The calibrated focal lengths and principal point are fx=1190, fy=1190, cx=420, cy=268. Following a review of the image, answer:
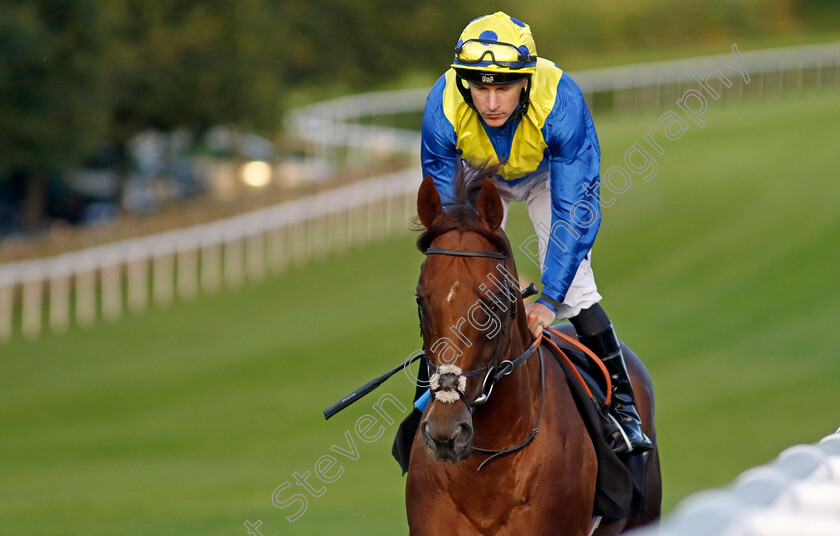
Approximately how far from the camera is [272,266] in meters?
18.1

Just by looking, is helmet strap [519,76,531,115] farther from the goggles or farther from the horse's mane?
the horse's mane

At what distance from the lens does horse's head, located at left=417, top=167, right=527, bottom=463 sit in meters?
3.42

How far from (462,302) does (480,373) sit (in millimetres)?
232

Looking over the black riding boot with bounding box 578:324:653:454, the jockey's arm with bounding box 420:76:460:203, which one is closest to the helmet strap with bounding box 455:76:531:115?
the jockey's arm with bounding box 420:76:460:203

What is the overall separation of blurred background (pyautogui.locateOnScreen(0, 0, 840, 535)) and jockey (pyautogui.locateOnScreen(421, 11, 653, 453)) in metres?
4.90

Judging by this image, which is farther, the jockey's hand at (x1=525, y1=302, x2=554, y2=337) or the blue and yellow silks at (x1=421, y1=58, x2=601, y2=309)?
the blue and yellow silks at (x1=421, y1=58, x2=601, y2=309)

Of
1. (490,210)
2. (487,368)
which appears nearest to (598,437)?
(487,368)

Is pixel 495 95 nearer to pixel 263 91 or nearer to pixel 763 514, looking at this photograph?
pixel 763 514

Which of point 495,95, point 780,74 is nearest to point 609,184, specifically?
point 780,74

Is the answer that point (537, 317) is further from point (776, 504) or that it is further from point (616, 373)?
point (776, 504)

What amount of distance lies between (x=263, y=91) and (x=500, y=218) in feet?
74.8

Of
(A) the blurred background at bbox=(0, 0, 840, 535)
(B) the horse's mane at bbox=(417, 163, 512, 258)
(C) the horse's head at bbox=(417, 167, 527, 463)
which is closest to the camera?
(C) the horse's head at bbox=(417, 167, 527, 463)

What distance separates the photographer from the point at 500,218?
12.2 feet

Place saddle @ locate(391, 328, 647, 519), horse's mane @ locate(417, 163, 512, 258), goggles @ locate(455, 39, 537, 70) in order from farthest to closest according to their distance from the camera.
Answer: saddle @ locate(391, 328, 647, 519) → goggles @ locate(455, 39, 537, 70) → horse's mane @ locate(417, 163, 512, 258)
